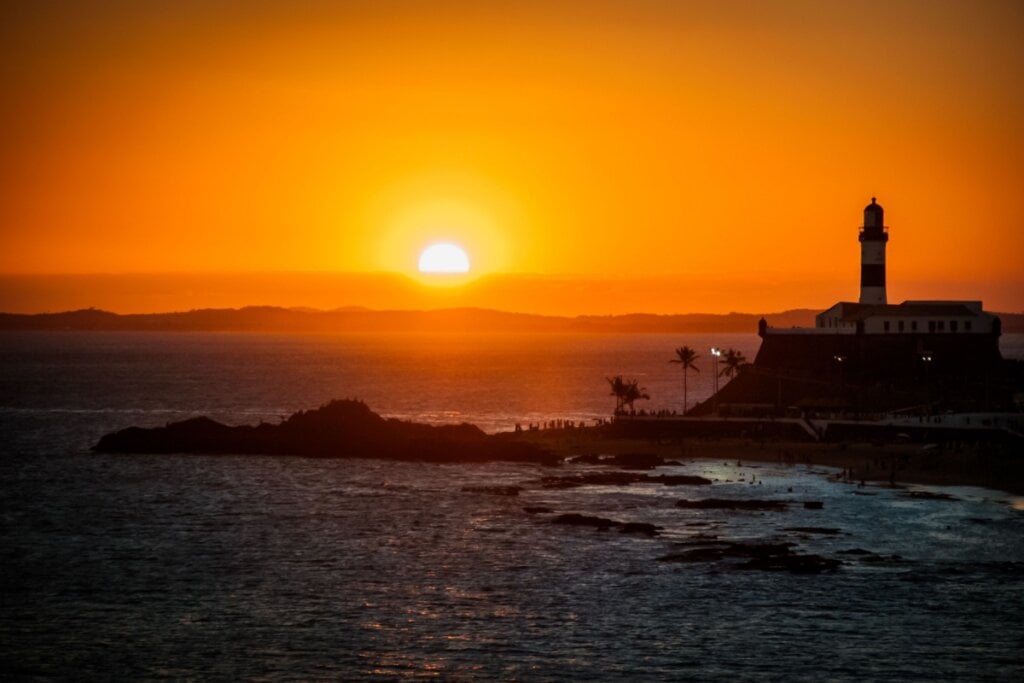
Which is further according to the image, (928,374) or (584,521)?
(928,374)

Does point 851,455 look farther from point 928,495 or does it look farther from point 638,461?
point 928,495

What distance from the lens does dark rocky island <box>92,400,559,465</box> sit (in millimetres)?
100938

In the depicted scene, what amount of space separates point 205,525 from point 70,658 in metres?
26.6

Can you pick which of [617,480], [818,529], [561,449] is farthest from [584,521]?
[561,449]

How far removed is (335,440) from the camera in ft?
352

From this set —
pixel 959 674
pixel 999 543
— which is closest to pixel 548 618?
pixel 959 674

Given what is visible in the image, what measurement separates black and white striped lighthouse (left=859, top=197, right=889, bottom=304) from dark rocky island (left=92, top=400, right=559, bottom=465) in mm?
40344

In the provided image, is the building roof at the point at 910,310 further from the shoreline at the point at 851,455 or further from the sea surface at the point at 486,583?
the sea surface at the point at 486,583

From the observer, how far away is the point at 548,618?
4756 cm

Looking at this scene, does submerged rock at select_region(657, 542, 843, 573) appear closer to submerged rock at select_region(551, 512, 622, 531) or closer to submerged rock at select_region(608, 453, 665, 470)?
submerged rock at select_region(551, 512, 622, 531)

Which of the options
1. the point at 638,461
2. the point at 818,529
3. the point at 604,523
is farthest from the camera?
the point at 638,461

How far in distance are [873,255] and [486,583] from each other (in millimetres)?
79960

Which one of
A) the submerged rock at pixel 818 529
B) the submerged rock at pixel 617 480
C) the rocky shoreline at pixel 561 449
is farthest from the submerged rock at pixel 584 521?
the rocky shoreline at pixel 561 449

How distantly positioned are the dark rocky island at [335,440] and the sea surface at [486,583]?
11586 mm
